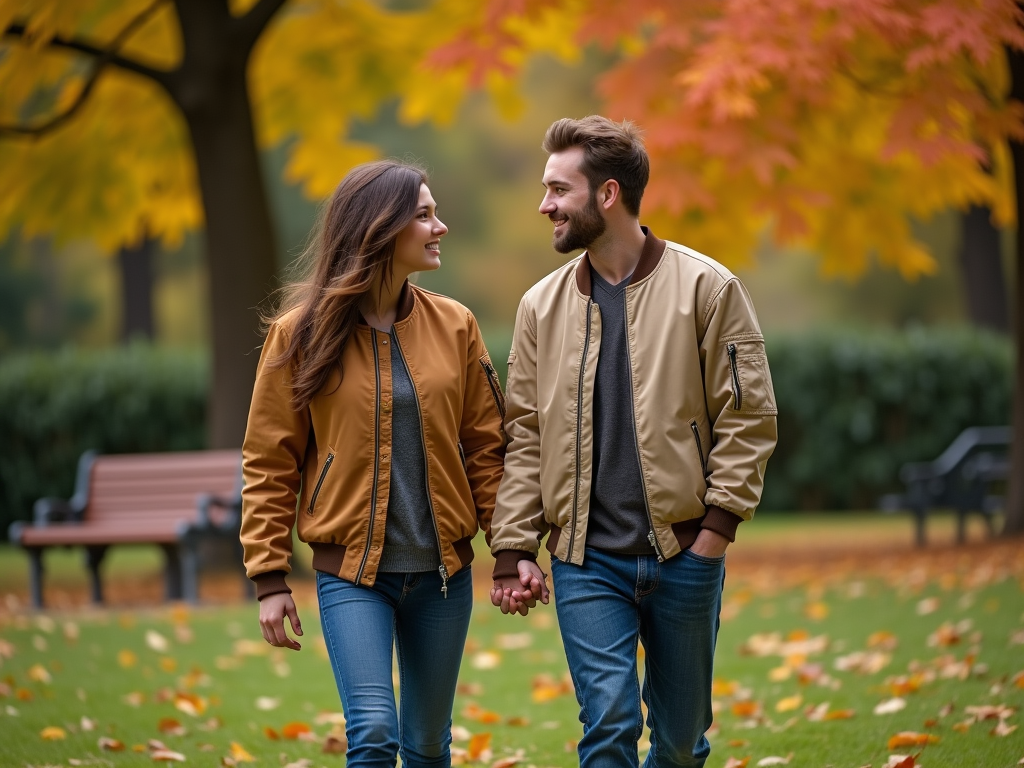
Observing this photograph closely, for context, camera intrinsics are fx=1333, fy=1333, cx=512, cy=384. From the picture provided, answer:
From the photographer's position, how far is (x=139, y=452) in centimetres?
1673

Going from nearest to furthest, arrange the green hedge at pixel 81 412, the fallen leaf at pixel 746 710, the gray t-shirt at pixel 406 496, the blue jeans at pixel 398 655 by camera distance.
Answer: the blue jeans at pixel 398 655
the gray t-shirt at pixel 406 496
the fallen leaf at pixel 746 710
the green hedge at pixel 81 412

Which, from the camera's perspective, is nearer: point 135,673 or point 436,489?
point 436,489

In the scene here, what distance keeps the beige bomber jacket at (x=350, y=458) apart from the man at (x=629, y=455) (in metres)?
0.21

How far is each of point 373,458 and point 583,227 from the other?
3.09 ft

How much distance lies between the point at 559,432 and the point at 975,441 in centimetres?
1026

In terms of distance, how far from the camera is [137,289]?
2505 cm

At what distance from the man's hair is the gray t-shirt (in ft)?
2.70

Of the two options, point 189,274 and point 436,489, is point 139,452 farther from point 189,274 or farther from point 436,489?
point 189,274

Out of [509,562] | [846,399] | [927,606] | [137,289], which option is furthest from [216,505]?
[137,289]

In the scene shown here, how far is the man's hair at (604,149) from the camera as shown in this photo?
159 inches

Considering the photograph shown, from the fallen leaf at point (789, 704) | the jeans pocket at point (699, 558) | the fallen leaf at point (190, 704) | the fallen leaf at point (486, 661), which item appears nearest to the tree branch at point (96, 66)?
the fallen leaf at point (486, 661)

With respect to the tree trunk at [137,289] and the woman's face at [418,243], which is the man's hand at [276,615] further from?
the tree trunk at [137,289]

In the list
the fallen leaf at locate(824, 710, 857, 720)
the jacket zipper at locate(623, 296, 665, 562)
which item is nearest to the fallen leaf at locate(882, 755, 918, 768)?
the fallen leaf at locate(824, 710, 857, 720)

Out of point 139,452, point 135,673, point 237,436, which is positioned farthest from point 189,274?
point 135,673
